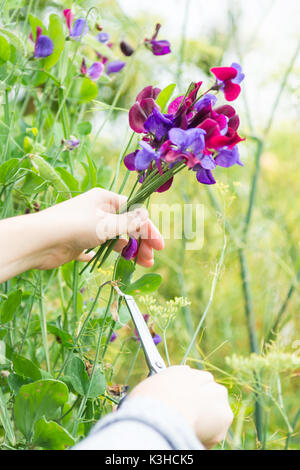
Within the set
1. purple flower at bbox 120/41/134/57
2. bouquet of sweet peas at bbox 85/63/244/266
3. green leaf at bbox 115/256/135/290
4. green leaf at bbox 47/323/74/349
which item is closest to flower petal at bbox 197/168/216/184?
bouquet of sweet peas at bbox 85/63/244/266

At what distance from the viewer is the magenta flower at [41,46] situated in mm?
589

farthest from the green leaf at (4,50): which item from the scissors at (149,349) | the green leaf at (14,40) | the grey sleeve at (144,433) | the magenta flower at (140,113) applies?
the grey sleeve at (144,433)

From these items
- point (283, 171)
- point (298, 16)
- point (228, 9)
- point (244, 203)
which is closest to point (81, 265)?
point (228, 9)

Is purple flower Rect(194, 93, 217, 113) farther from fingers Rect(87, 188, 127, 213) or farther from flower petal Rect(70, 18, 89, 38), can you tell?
flower petal Rect(70, 18, 89, 38)

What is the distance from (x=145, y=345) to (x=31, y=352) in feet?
0.89

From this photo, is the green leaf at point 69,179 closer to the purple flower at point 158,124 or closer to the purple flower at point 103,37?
the purple flower at point 158,124

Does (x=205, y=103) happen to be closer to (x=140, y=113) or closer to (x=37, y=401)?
(x=140, y=113)

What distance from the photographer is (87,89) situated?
0.66 m

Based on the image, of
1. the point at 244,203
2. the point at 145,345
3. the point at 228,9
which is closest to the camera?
the point at 145,345

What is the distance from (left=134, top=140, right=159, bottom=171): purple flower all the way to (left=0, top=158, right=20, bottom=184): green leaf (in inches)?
6.0

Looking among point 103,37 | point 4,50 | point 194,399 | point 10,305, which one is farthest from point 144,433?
point 103,37

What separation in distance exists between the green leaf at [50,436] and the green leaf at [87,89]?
41 centimetres

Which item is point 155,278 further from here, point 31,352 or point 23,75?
point 23,75
